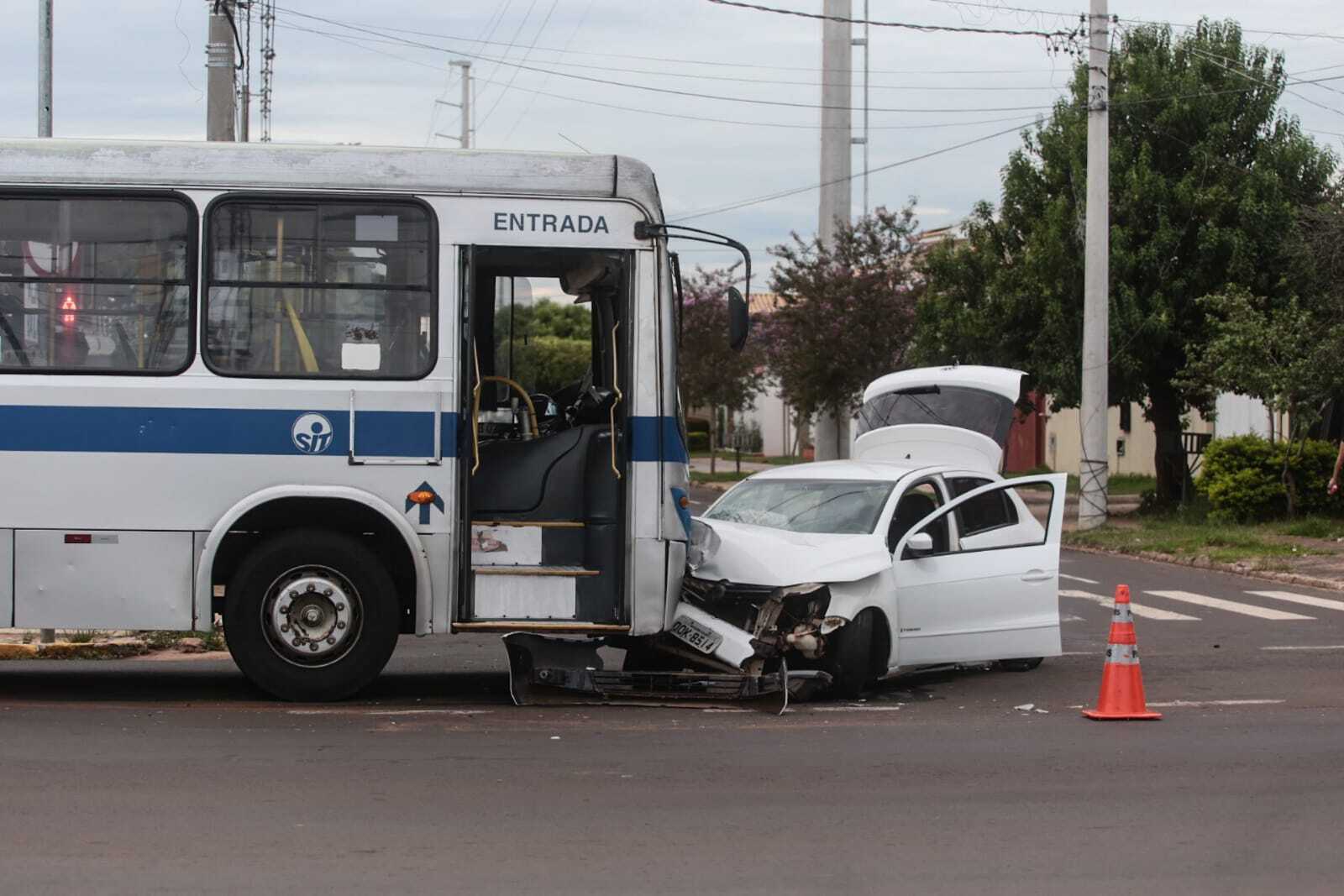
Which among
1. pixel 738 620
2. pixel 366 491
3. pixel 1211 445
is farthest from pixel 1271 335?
pixel 366 491

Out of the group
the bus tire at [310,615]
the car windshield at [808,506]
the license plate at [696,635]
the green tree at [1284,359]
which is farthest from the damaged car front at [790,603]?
the green tree at [1284,359]

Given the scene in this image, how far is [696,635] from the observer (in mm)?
10625

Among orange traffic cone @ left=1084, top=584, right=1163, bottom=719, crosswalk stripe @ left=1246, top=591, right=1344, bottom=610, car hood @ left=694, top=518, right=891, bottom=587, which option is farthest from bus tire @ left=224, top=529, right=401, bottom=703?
crosswalk stripe @ left=1246, top=591, right=1344, bottom=610

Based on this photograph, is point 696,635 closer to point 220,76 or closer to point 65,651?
point 65,651

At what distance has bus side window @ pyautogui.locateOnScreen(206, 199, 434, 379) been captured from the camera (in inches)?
400

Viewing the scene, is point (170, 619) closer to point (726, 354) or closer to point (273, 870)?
point (273, 870)

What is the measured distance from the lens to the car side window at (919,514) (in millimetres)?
11773

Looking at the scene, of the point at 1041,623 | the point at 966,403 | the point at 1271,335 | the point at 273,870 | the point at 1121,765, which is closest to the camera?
the point at 273,870

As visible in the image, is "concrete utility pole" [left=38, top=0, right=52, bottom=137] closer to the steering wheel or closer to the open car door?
the steering wheel

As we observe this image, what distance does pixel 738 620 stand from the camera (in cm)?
1088

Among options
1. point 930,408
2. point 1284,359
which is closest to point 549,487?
point 930,408

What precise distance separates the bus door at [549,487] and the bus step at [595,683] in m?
0.30

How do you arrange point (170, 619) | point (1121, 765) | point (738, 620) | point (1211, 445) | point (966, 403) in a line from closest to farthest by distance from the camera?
point (1121, 765), point (170, 619), point (738, 620), point (966, 403), point (1211, 445)

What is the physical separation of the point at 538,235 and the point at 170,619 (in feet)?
10.3
